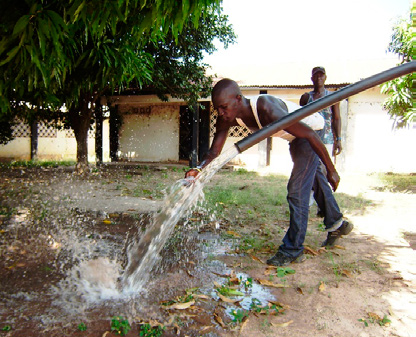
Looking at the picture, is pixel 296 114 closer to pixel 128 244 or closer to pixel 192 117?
pixel 128 244

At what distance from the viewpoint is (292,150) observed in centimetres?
317

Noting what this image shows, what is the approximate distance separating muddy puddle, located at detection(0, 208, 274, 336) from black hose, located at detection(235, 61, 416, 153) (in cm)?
107

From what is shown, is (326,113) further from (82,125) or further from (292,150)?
(82,125)

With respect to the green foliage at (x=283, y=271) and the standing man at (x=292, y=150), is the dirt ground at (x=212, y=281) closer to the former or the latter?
the green foliage at (x=283, y=271)

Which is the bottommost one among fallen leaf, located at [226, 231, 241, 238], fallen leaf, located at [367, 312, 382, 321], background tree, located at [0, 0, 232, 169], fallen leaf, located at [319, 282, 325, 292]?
fallen leaf, located at [367, 312, 382, 321]

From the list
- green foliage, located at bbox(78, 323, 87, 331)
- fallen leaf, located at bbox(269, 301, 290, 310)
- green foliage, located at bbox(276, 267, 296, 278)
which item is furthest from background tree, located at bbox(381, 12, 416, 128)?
green foliage, located at bbox(78, 323, 87, 331)

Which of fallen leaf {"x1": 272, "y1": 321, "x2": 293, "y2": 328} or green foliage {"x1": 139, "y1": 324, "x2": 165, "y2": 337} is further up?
green foliage {"x1": 139, "y1": 324, "x2": 165, "y2": 337}

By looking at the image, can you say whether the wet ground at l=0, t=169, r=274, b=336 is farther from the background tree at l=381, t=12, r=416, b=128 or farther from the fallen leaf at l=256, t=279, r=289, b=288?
the background tree at l=381, t=12, r=416, b=128

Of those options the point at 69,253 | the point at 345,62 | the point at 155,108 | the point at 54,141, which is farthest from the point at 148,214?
the point at 345,62

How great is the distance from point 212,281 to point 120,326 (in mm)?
864

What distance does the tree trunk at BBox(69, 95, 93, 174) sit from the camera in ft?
28.4

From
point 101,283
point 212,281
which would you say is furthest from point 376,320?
point 101,283

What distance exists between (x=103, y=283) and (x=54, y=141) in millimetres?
12808

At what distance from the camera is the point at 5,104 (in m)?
2.65
